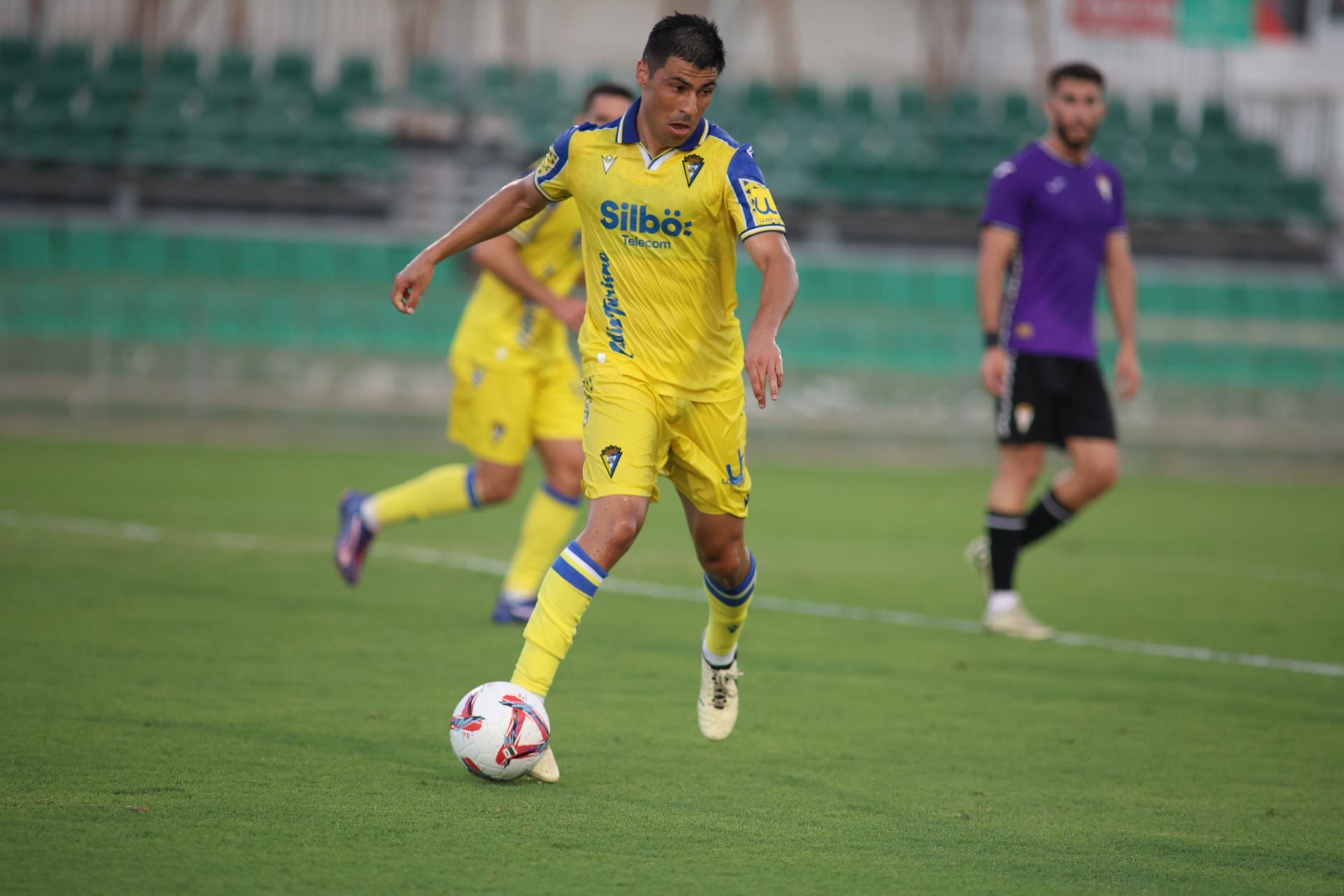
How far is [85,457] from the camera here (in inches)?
538

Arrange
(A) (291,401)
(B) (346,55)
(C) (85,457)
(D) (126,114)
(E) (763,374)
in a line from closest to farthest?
(E) (763,374) → (C) (85,457) → (A) (291,401) → (D) (126,114) → (B) (346,55)

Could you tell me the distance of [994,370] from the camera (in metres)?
7.25

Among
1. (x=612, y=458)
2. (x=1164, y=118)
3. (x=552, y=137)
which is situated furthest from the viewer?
(x=1164, y=118)

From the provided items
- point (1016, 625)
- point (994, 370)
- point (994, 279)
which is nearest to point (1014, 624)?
point (1016, 625)

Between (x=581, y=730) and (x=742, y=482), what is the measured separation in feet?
3.32

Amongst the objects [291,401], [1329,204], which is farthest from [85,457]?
[1329,204]

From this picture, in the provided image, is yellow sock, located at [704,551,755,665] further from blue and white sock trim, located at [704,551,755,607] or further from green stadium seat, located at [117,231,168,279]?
green stadium seat, located at [117,231,168,279]

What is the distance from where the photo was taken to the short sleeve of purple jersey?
743 cm

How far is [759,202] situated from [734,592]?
1.23 m

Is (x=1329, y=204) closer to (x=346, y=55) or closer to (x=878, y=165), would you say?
(x=878, y=165)

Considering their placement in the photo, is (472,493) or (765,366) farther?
(472,493)

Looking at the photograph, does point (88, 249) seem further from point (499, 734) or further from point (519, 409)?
point (499, 734)

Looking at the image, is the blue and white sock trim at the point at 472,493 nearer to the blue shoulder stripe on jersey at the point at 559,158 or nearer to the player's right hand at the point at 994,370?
the player's right hand at the point at 994,370

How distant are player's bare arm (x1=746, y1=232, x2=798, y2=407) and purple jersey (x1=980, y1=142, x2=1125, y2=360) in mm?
3085
